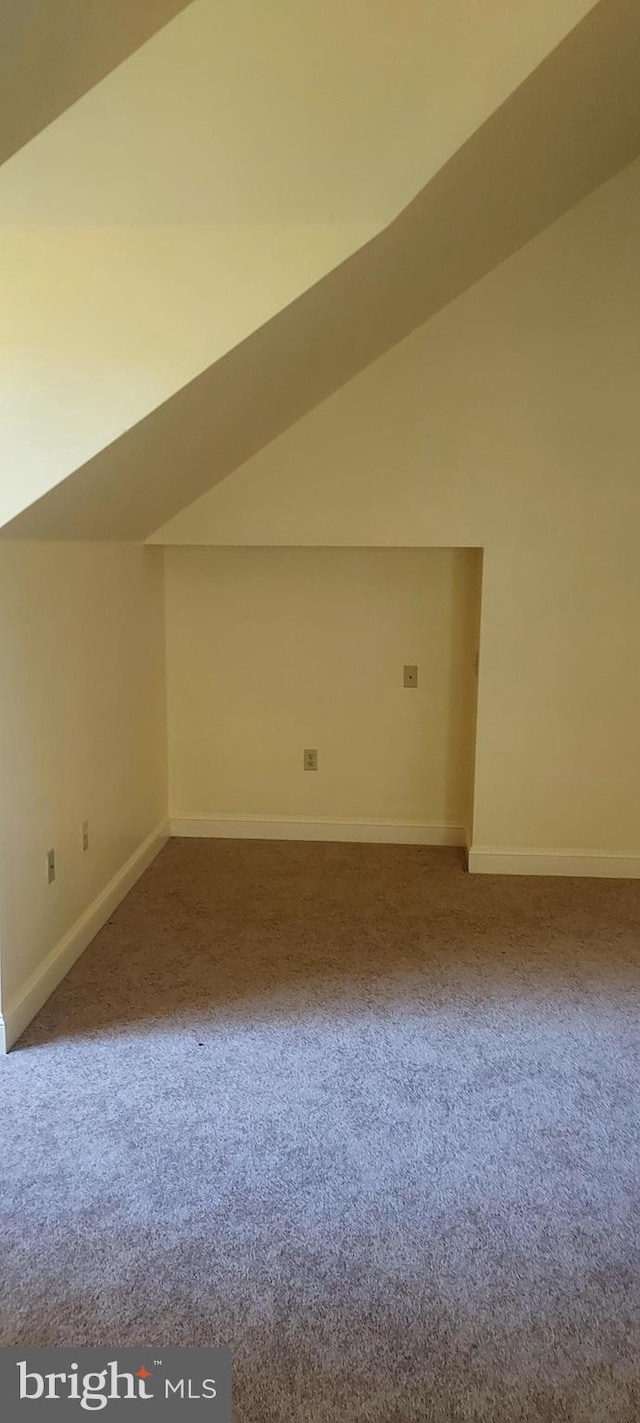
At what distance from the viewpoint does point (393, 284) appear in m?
2.58

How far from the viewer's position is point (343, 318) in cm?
254

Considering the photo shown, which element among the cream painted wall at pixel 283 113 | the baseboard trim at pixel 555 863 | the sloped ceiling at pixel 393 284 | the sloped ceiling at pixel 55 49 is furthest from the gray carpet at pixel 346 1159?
the cream painted wall at pixel 283 113

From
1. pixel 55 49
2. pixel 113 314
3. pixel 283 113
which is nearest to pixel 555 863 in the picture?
pixel 113 314

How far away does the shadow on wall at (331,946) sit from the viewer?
266 centimetres

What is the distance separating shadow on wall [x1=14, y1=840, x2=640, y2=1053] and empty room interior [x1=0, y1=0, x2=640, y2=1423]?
0.06 feet

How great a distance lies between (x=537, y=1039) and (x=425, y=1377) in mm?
1115

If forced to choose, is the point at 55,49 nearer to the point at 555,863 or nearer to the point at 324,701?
the point at 324,701

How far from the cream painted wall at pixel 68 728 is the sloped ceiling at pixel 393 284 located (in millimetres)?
167

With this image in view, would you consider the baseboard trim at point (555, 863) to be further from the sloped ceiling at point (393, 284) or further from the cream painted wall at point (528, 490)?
the sloped ceiling at point (393, 284)

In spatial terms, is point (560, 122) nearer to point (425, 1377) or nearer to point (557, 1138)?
point (557, 1138)

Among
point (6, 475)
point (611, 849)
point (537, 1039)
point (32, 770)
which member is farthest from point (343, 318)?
point (611, 849)

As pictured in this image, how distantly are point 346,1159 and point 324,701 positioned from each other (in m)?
2.24

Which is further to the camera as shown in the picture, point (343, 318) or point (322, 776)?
point (322, 776)

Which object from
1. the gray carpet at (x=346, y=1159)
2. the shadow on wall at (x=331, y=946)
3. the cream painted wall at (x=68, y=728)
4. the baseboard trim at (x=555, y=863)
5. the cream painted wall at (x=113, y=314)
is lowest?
the gray carpet at (x=346, y=1159)
